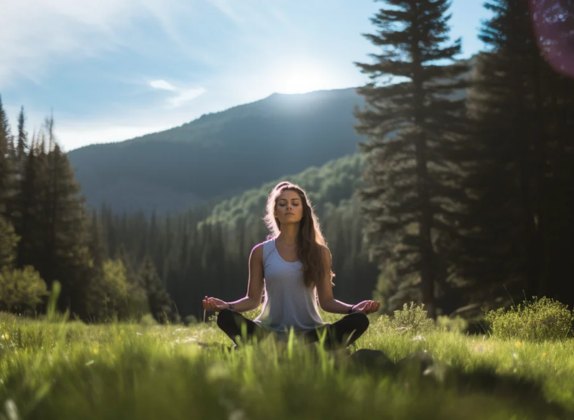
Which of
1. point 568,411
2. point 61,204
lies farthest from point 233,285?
point 568,411

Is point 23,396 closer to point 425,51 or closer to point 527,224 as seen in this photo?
point 527,224

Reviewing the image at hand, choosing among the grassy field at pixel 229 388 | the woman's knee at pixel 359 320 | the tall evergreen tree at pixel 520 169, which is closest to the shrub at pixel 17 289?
A: the tall evergreen tree at pixel 520 169

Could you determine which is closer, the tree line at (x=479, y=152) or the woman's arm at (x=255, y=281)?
the woman's arm at (x=255, y=281)

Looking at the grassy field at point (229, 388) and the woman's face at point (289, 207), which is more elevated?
the woman's face at point (289, 207)

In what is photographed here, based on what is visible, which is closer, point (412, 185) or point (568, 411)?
point (568, 411)

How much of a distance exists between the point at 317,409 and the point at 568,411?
2424mm

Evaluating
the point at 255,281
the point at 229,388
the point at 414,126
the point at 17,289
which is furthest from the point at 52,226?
the point at 229,388

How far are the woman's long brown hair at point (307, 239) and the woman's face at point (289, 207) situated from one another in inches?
2.6

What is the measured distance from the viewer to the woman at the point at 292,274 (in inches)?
251

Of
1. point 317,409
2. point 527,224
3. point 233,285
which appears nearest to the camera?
point 317,409

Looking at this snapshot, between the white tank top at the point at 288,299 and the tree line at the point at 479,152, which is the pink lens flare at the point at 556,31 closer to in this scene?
the tree line at the point at 479,152

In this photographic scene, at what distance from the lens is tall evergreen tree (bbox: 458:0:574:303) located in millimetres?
24516

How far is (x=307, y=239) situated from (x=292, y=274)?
374 millimetres

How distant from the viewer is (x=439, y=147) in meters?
28.5
